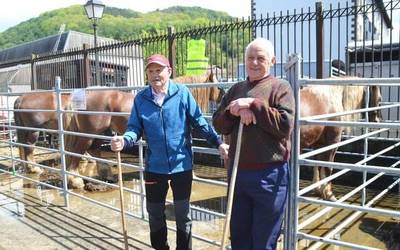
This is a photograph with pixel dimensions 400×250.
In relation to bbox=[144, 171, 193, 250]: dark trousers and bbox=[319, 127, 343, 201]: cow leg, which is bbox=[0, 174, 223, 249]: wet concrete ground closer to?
bbox=[144, 171, 193, 250]: dark trousers

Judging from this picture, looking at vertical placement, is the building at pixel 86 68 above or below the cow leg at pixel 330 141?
above

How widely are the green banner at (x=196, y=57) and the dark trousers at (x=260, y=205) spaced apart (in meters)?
5.87

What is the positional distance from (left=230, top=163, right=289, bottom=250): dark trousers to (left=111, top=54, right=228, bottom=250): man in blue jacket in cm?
53

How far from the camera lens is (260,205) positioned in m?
2.43

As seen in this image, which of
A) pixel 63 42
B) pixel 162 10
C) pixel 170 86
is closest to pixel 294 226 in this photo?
pixel 170 86

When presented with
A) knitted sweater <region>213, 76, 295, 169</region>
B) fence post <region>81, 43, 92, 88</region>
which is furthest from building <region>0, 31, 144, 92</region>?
knitted sweater <region>213, 76, 295, 169</region>

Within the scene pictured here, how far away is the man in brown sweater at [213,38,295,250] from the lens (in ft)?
7.59

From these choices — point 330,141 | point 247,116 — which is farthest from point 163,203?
point 330,141

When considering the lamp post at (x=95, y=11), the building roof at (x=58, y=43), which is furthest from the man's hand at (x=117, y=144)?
the building roof at (x=58, y=43)

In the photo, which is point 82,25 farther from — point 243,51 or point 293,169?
point 293,169

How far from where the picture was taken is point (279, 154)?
2406mm

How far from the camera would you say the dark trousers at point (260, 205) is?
241 centimetres

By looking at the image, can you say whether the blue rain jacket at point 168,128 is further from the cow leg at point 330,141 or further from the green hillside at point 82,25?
the green hillside at point 82,25

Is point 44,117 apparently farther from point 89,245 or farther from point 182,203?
point 182,203
